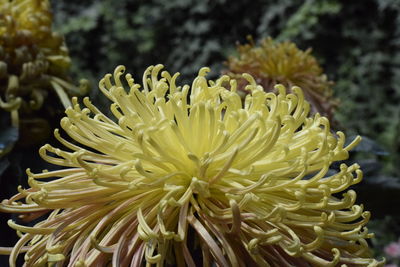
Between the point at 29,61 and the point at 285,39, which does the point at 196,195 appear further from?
the point at 285,39

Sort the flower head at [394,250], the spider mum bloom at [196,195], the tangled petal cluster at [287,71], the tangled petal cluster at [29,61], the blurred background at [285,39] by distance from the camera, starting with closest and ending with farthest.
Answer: the spider mum bloom at [196,195] < the tangled petal cluster at [29,61] < the tangled petal cluster at [287,71] < the flower head at [394,250] < the blurred background at [285,39]

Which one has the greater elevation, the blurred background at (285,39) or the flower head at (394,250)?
the blurred background at (285,39)

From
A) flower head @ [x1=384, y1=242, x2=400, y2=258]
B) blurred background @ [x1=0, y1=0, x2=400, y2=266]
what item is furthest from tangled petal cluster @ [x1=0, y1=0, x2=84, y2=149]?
flower head @ [x1=384, y1=242, x2=400, y2=258]

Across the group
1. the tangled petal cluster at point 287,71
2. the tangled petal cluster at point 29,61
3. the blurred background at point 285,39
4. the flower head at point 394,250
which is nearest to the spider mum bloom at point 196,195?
the tangled petal cluster at point 29,61

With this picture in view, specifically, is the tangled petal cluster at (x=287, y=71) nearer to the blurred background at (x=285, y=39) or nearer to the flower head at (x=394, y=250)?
the blurred background at (x=285, y=39)

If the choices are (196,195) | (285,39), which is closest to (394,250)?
(285,39)

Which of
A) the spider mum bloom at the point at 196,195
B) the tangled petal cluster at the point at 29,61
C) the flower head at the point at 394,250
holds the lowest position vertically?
the flower head at the point at 394,250

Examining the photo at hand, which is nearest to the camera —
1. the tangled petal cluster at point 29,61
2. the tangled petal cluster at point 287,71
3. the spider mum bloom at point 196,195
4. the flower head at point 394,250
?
the spider mum bloom at point 196,195
